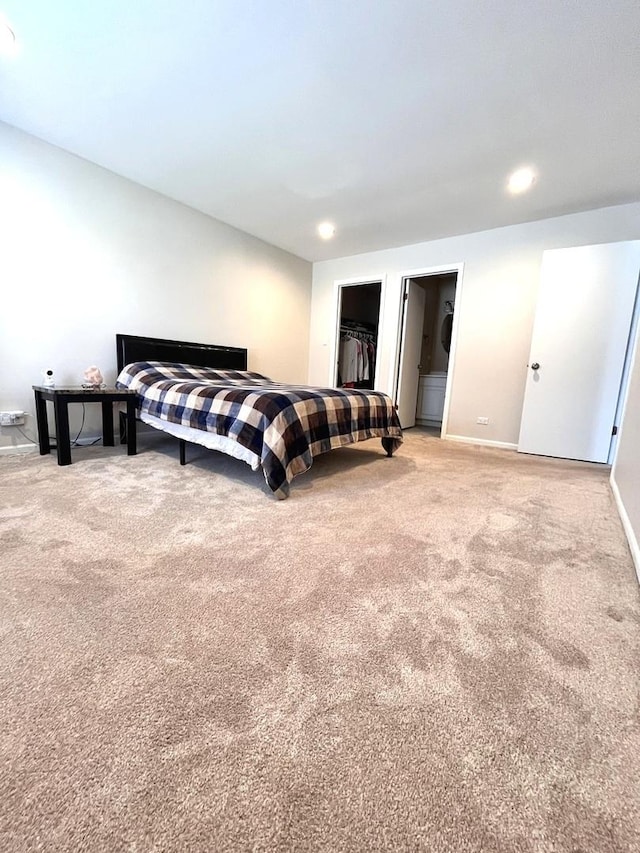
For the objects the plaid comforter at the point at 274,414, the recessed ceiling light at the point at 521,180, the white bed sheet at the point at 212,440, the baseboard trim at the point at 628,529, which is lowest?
the baseboard trim at the point at 628,529

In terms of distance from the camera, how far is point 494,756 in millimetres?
665

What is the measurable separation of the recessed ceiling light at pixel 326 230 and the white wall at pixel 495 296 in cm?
86

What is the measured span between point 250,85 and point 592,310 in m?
3.20

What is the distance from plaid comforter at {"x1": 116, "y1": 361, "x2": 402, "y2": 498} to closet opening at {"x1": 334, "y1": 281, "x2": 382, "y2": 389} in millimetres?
2267

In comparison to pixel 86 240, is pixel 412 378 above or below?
below

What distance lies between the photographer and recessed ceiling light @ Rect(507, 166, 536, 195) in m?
2.63

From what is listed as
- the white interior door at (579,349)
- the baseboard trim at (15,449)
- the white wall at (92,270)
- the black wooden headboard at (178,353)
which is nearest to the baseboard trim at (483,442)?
the white interior door at (579,349)

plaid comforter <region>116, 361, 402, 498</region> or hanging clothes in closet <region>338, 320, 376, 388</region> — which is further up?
hanging clothes in closet <region>338, 320, 376, 388</region>

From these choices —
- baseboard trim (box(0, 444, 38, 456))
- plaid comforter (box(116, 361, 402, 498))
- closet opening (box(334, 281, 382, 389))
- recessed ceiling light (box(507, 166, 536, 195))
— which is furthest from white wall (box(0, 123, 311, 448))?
recessed ceiling light (box(507, 166, 536, 195))

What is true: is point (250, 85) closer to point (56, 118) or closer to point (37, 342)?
point (56, 118)

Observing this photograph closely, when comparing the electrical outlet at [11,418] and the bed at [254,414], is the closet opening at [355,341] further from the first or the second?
the electrical outlet at [11,418]

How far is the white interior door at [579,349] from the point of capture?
9.97ft

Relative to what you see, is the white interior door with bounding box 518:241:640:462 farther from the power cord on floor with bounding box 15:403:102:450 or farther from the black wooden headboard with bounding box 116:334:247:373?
the power cord on floor with bounding box 15:403:102:450

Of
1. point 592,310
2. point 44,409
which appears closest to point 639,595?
point 592,310
